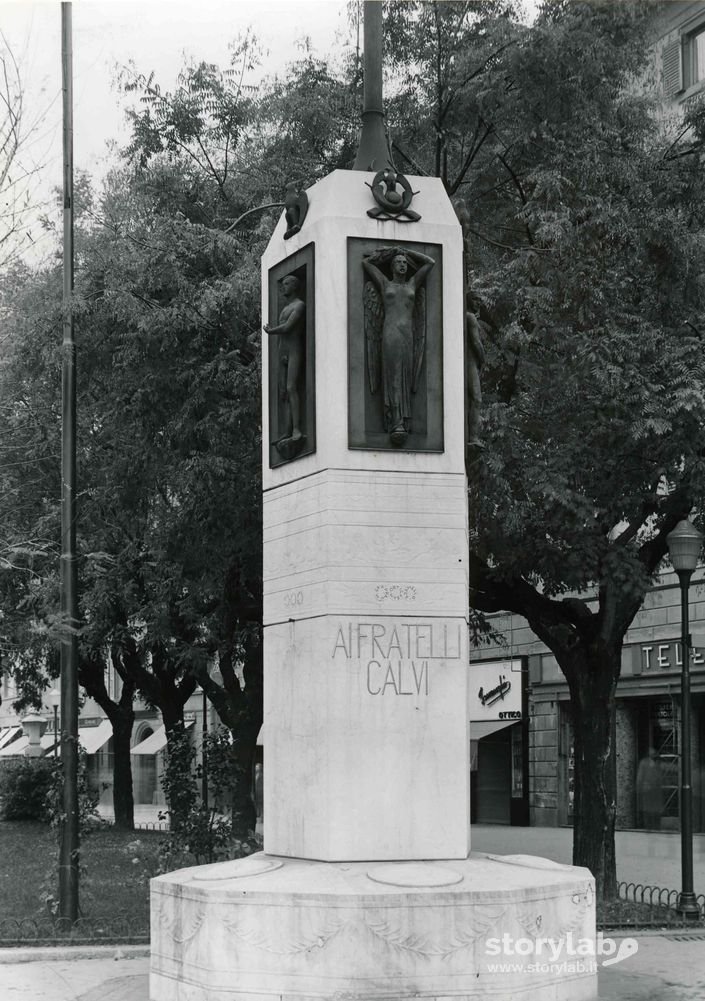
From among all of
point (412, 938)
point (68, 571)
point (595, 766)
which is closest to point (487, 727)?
point (595, 766)

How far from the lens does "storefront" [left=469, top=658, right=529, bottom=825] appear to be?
1382 inches

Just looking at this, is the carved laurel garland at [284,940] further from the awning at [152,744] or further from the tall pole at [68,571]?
the awning at [152,744]

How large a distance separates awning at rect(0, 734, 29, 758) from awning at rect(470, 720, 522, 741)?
32549mm

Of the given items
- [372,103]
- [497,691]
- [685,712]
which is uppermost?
[372,103]

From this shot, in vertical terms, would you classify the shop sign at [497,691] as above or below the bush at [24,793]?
above

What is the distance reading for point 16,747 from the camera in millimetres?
65125

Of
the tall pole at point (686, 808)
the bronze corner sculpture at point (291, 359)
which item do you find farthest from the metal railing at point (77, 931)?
the tall pole at point (686, 808)

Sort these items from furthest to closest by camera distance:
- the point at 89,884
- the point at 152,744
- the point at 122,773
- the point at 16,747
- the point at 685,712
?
the point at 16,747
the point at 152,744
the point at 122,773
the point at 89,884
the point at 685,712

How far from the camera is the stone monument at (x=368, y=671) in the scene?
28.1 ft

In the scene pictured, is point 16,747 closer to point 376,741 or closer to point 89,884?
point 89,884

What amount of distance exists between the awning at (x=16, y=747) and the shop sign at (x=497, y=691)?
106 ft

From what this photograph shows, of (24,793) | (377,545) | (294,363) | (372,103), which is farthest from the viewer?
(24,793)

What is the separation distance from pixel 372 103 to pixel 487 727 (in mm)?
26408

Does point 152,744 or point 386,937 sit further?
point 152,744
